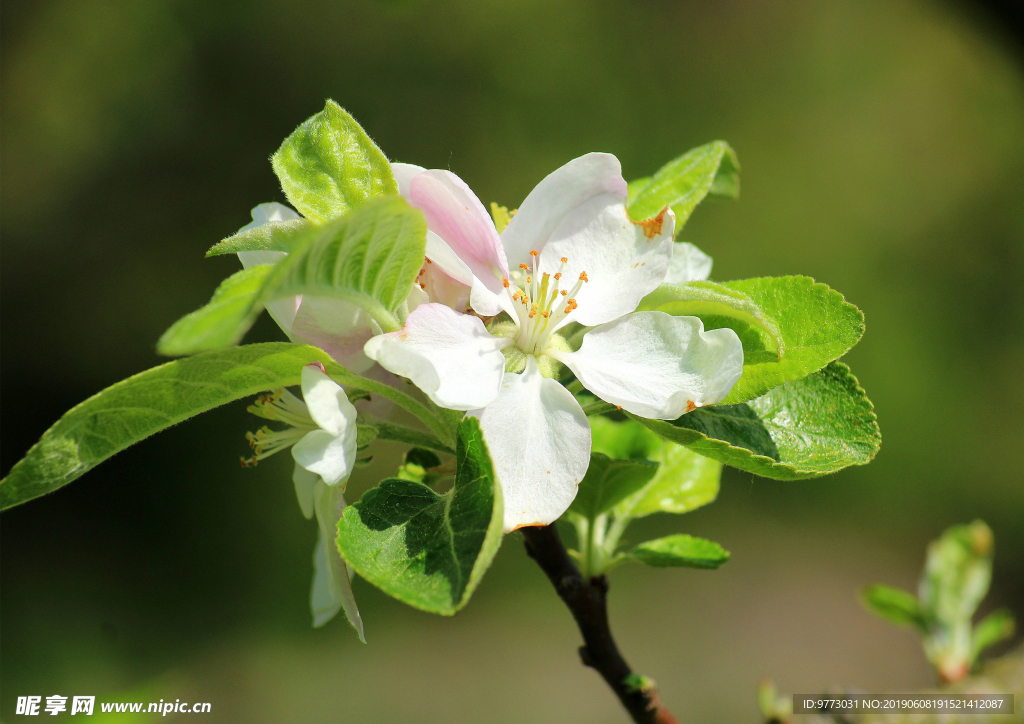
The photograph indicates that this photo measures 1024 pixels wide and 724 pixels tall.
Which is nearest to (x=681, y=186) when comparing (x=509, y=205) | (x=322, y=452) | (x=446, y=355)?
(x=446, y=355)

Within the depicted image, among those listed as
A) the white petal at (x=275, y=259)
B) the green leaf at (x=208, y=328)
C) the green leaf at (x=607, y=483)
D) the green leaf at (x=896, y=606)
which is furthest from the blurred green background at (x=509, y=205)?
the green leaf at (x=208, y=328)

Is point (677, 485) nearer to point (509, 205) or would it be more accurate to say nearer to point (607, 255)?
point (607, 255)

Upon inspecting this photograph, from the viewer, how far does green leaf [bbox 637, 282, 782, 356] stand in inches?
19.3

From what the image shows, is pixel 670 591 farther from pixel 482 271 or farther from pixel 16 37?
pixel 16 37

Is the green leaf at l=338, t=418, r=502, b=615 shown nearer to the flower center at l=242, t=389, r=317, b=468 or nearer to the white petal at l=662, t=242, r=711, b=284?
the flower center at l=242, t=389, r=317, b=468

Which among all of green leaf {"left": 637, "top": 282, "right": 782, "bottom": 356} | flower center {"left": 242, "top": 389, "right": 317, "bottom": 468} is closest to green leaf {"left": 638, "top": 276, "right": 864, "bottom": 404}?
green leaf {"left": 637, "top": 282, "right": 782, "bottom": 356}

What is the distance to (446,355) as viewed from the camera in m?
0.50

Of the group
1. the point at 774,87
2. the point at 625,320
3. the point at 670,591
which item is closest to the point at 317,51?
the point at 774,87

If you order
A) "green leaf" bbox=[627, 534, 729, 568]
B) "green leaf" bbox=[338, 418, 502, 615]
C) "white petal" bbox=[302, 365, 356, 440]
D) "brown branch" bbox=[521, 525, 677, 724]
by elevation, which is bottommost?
"brown branch" bbox=[521, 525, 677, 724]

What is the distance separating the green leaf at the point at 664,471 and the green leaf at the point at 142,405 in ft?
1.42

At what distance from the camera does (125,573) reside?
10.0ft

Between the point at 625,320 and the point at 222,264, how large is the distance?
274 centimetres

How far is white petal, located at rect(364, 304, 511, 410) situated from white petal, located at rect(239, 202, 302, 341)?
0.09 m

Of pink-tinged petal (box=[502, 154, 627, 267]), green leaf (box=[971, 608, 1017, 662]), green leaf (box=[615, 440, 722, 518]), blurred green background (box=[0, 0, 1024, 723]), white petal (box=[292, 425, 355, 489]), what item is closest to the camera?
white petal (box=[292, 425, 355, 489])
